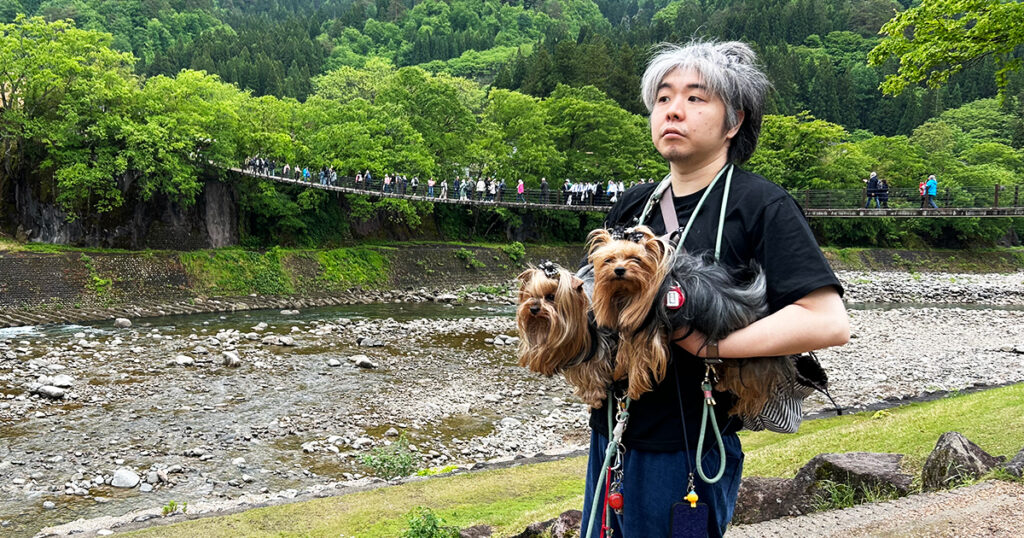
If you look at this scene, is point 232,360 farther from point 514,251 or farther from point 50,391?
point 514,251

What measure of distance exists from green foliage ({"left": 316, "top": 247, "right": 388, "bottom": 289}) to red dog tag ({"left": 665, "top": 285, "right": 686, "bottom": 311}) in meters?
29.3

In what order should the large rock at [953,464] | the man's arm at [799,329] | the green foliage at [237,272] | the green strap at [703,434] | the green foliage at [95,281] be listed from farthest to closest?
the green foliage at [237,272]
the green foliage at [95,281]
the large rock at [953,464]
the green strap at [703,434]
the man's arm at [799,329]

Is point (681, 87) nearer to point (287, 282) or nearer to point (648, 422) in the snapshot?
point (648, 422)

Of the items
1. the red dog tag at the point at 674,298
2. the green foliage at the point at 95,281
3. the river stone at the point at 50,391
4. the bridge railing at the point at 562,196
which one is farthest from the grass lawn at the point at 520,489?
the bridge railing at the point at 562,196

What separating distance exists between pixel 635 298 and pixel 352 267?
3085 cm

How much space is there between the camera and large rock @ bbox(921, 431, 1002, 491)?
462 centimetres

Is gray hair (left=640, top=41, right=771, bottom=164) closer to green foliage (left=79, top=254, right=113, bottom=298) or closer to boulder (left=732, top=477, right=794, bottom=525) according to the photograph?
boulder (left=732, top=477, right=794, bottom=525)

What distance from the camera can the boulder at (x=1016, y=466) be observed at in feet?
14.8

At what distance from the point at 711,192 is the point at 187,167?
28.8 meters

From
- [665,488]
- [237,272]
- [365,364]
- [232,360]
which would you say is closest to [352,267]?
[237,272]

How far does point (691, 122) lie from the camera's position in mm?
1909

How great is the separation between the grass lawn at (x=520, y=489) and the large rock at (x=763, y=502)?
111 centimetres

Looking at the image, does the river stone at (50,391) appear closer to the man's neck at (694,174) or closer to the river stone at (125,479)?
the river stone at (125,479)

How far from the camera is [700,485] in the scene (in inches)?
73.6
